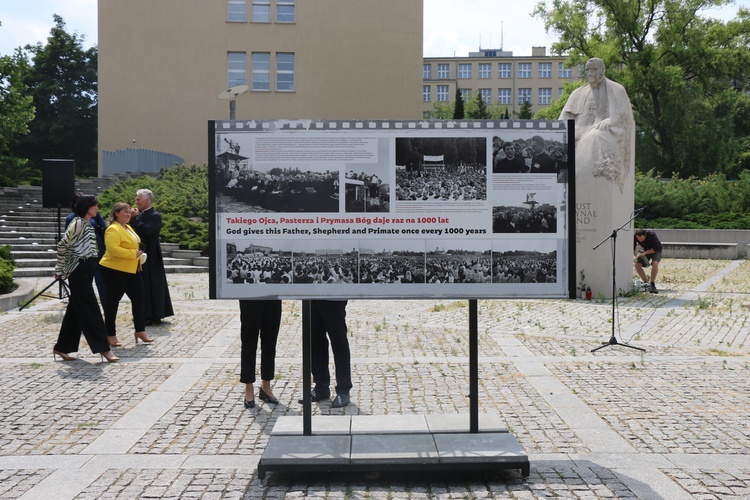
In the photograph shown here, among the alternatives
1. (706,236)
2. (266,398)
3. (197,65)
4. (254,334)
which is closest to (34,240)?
(266,398)

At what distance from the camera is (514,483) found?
5.05 metres

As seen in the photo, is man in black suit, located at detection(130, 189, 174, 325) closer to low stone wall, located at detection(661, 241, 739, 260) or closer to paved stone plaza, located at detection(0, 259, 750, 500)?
paved stone plaza, located at detection(0, 259, 750, 500)

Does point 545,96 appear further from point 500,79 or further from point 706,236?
point 706,236

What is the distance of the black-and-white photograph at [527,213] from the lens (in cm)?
536

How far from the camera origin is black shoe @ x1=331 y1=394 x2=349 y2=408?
705 centimetres

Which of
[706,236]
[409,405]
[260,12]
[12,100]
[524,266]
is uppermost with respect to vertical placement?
[260,12]

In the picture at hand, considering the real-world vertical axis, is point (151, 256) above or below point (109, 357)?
above

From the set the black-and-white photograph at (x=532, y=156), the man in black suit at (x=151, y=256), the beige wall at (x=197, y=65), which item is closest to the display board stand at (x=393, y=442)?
the black-and-white photograph at (x=532, y=156)

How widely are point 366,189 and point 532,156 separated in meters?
1.08

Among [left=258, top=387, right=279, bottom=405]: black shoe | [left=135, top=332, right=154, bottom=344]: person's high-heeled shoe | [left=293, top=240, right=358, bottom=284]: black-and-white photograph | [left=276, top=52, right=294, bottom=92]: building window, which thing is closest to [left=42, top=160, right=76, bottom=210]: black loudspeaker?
[left=135, top=332, right=154, bottom=344]: person's high-heeled shoe

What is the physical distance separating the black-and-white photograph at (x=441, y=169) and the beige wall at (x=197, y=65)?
37600 millimetres

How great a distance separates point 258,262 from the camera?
17.6 ft

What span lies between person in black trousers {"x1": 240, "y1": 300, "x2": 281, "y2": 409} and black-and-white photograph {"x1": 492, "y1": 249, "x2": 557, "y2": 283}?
2223 mm

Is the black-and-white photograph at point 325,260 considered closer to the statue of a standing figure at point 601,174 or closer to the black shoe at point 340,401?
the black shoe at point 340,401
